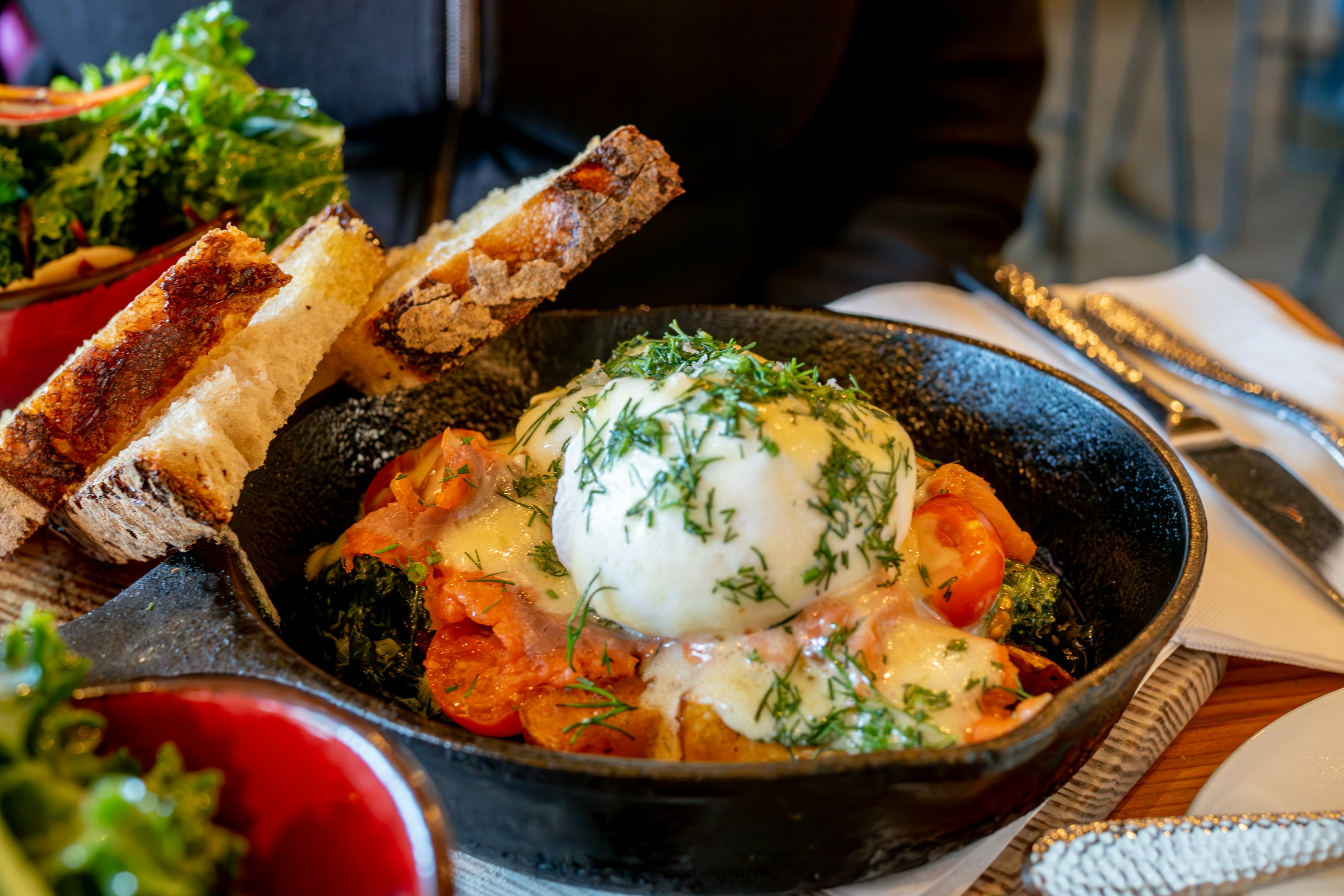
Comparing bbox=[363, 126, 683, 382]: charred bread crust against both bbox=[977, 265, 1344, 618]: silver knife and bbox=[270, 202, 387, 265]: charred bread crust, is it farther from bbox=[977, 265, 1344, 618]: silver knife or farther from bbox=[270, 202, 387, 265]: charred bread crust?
bbox=[977, 265, 1344, 618]: silver knife

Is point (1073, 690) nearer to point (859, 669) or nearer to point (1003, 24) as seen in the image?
point (859, 669)

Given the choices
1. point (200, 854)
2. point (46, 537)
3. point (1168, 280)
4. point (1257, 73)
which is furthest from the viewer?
point (1257, 73)

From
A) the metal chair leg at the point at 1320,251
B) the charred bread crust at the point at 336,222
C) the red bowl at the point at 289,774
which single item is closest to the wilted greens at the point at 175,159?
the charred bread crust at the point at 336,222

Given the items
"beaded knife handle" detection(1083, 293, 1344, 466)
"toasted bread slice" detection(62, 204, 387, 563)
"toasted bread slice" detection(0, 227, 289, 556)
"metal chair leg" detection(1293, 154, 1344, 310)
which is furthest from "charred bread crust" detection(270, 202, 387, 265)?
"metal chair leg" detection(1293, 154, 1344, 310)

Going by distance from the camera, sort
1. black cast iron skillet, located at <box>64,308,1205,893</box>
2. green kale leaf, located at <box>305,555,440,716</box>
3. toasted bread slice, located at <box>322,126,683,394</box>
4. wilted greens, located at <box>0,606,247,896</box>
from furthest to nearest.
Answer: toasted bread slice, located at <box>322,126,683,394</box>, green kale leaf, located at <box>305,555,440,716</box>, black cast iron skillet, located at <box>64,308,1205,893</box>, wilted greens, located at <box>0,606,247,896</box>

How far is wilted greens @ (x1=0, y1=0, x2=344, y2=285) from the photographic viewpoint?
1814mm

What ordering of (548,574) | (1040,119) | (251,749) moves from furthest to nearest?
(1040,119) → (548,574) → (251,749)

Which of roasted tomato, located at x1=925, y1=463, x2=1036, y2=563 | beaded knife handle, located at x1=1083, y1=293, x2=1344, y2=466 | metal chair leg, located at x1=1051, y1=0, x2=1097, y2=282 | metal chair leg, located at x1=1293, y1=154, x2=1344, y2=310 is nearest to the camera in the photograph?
roasted tomato, located at x1=925, y1=463, x2=1036, y2=563

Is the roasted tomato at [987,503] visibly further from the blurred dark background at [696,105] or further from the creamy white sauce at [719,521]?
the blurred dark background at [696,105]

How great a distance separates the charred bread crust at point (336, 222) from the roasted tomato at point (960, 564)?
89cm

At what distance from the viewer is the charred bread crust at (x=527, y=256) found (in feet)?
4.60

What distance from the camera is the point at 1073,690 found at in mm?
886

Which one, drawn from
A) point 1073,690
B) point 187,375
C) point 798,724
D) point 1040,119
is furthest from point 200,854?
point 1040,119

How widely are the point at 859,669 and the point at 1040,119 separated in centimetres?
667
